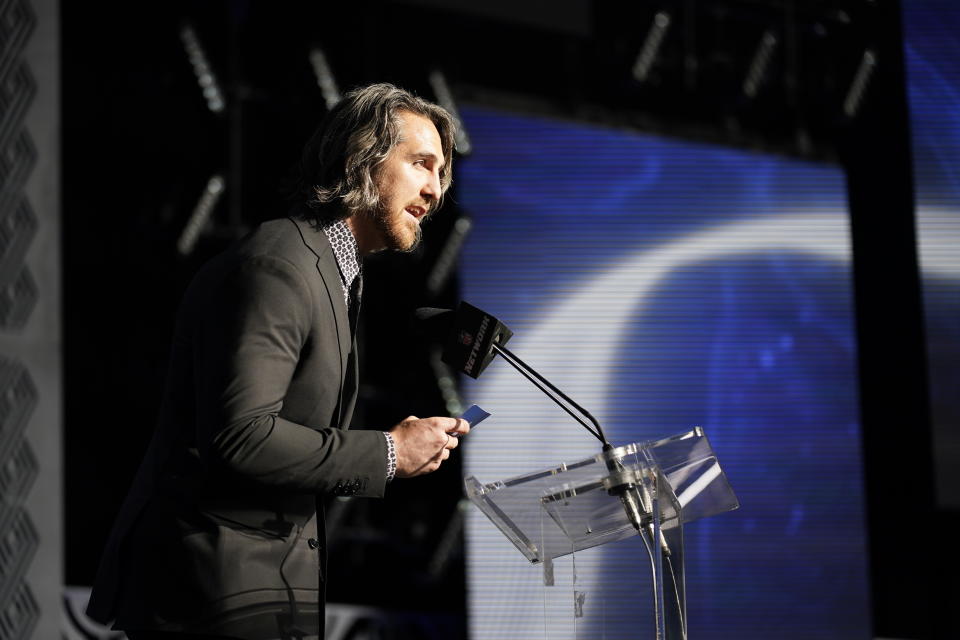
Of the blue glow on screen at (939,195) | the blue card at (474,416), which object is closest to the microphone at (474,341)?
the blue card at (474,416)

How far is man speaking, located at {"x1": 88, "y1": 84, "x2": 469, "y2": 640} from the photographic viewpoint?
5.78ft

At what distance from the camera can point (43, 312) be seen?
413cm

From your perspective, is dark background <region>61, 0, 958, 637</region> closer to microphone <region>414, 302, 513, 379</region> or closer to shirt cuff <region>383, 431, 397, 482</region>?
microphone <region>414, 302, 513, 379</region>

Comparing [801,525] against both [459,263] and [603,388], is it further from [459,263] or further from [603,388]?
[459,263]

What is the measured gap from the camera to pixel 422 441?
6.30ft

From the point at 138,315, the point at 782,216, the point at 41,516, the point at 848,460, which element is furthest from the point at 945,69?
the point at 41,516

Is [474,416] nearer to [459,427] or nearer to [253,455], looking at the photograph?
[459,427]

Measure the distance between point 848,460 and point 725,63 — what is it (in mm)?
2072

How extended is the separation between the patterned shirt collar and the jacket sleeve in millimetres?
162

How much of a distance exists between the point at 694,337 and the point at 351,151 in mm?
3738

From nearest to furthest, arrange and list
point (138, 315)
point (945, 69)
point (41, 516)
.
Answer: point (41, 516), point (138, 315), point (945, 69)

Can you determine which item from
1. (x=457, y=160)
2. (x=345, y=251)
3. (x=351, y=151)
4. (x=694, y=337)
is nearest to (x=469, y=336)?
(x=345, y=251)

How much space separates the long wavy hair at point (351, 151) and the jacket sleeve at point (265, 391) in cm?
28

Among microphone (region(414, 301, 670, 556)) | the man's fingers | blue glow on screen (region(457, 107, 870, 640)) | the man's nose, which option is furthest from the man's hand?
blue glow on screen (region(457, 107, 870, 640))
